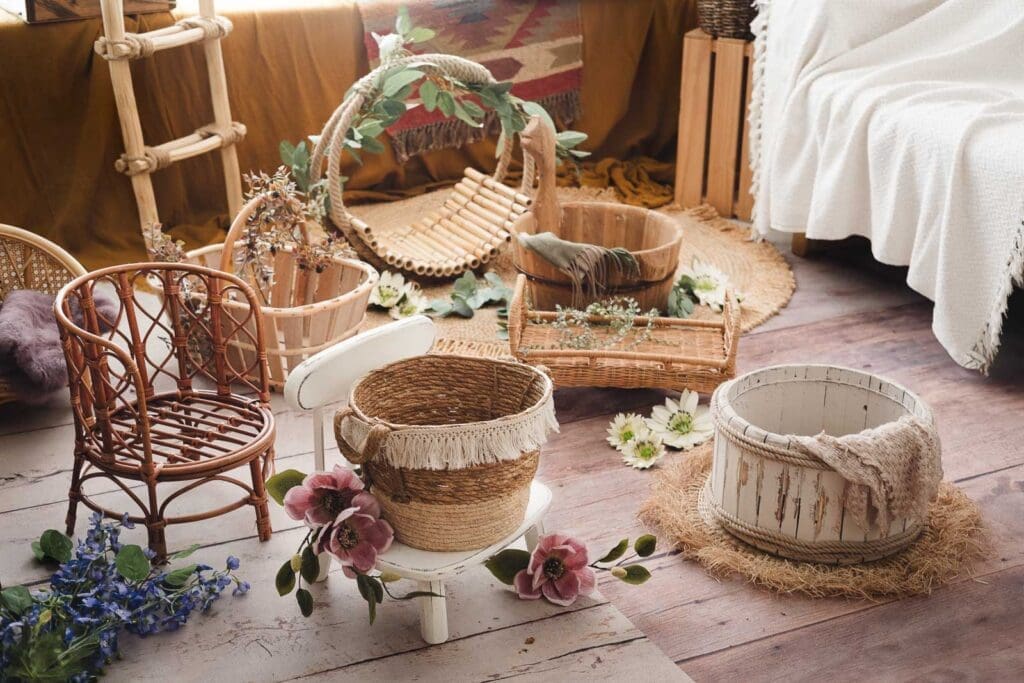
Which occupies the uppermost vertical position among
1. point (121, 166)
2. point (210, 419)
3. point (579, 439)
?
point (121, 166)

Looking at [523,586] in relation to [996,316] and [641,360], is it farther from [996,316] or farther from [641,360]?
[996,316]

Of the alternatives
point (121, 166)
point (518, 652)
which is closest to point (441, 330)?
point (121, 166)

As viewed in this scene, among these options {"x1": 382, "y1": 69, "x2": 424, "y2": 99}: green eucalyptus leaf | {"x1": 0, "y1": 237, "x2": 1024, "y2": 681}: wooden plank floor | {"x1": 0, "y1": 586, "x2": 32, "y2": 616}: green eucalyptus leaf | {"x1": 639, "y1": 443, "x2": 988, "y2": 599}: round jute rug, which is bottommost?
{"x1": 0, "y1": 237, "x2": 1024, "y2": 681}: wooden plank floor

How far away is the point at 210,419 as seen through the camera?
1970 millimetres

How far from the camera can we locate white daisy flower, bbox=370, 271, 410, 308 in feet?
9.12

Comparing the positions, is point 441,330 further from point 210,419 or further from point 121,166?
point 121,166

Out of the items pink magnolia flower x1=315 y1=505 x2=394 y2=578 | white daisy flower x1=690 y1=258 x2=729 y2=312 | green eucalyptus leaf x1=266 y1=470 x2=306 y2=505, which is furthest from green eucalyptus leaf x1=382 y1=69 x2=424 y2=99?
pink magnolia flower x1=315 y1=505 x2=394 y2=578

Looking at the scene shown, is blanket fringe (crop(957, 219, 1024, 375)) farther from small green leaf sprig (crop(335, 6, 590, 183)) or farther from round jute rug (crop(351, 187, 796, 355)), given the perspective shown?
small green leaf sprig (crop(335, 6, 590, 183))

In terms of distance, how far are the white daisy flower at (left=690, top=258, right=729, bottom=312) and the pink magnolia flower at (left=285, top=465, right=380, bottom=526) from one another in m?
1.41

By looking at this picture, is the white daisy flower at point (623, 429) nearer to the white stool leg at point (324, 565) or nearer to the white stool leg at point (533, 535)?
the white stool leg at point (533, 535)

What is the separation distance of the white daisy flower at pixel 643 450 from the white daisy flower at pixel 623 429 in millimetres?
11

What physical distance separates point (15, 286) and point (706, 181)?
2111mm

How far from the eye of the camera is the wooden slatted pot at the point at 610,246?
2.42 m

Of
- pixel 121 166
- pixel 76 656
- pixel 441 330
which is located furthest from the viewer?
pixel 121 166
